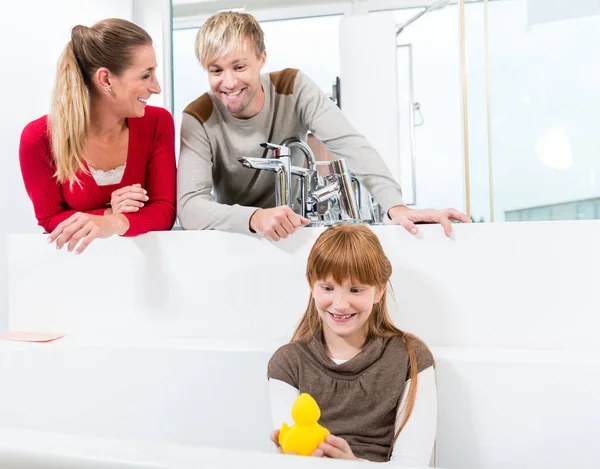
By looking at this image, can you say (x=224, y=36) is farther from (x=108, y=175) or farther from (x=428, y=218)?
(x=428, y=218)

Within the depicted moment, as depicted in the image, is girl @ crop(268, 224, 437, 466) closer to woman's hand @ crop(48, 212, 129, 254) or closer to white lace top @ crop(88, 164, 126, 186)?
woman's hand @ crop(48, 212, 129, 254)

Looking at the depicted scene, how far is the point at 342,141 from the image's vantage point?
134cm

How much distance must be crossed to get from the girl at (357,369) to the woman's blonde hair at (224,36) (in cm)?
52

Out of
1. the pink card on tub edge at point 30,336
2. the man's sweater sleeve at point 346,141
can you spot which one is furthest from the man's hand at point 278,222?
the pink card on tub edge at point 30,336

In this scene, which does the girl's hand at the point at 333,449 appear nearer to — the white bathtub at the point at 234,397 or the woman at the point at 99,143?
the white bathtub at the point at 234,397

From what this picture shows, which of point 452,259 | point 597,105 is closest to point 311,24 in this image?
point 597,105

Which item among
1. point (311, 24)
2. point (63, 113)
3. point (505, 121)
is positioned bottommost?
point (63, 113)

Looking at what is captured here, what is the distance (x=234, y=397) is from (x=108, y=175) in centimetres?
55

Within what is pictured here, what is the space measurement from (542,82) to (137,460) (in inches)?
79.5

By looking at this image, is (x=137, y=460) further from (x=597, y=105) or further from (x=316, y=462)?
(x=597, y=105)

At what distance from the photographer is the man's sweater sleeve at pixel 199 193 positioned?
1150mm

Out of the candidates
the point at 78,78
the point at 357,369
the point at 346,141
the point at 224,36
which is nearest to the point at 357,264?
the point at 357,369

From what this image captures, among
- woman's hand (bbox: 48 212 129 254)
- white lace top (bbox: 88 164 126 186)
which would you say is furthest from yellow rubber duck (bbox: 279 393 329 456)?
white lace top (bbox: 88 164 126 186)

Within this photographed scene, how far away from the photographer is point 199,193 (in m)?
1.25
